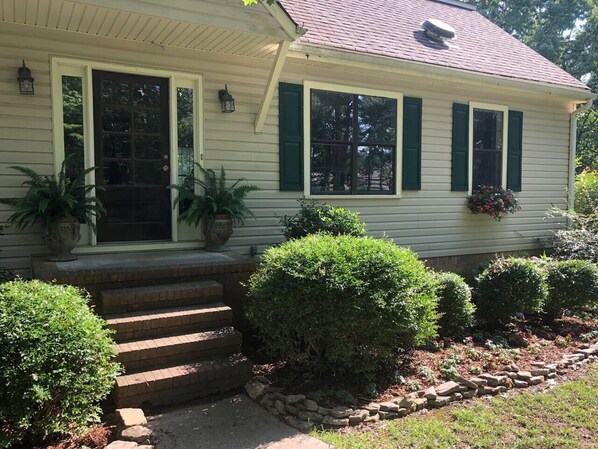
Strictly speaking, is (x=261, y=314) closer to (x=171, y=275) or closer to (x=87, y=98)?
(x=171, y=275)

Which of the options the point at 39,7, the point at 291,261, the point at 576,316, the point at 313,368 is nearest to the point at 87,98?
the point at 39,7

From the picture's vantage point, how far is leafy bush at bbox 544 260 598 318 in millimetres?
5547

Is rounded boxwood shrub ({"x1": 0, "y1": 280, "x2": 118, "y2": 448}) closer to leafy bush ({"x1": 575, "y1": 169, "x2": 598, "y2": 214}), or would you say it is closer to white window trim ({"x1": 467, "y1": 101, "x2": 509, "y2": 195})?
white window trim ({"x1": 467, "y1": 101, "x2": 509, "y2": 195})

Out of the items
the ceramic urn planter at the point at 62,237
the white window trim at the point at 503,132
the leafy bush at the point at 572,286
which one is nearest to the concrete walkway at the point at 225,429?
the ceramic urn planter at the point at 62,237

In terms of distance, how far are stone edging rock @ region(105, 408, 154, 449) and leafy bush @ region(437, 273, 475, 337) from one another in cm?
318

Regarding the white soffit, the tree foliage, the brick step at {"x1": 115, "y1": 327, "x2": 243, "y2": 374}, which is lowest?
the brick step at {"x1": 115, "y1": 327, "x2": 243, "y2": 374}

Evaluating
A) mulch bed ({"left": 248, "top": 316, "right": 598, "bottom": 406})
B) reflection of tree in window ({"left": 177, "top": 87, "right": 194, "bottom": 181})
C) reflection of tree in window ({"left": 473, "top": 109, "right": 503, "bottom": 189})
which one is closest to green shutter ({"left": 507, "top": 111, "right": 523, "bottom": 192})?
reflection of tree in window ({"left": 473, "top": 109, "right": 503, "bottom": 189})

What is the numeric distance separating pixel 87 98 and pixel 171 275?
2.33m

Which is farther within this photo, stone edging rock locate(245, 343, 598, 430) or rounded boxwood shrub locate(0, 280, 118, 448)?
stone edging rock locate(245, 343, 598, 430)

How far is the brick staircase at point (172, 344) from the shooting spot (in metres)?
3.55

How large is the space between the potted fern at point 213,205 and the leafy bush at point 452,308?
2490 mm

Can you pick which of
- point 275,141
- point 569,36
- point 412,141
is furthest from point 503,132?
point 569,36

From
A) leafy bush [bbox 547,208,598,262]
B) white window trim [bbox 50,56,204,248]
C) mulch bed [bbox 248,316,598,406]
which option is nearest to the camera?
mulch bed [bbox 248,316,598,406]

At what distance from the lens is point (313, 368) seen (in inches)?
152
